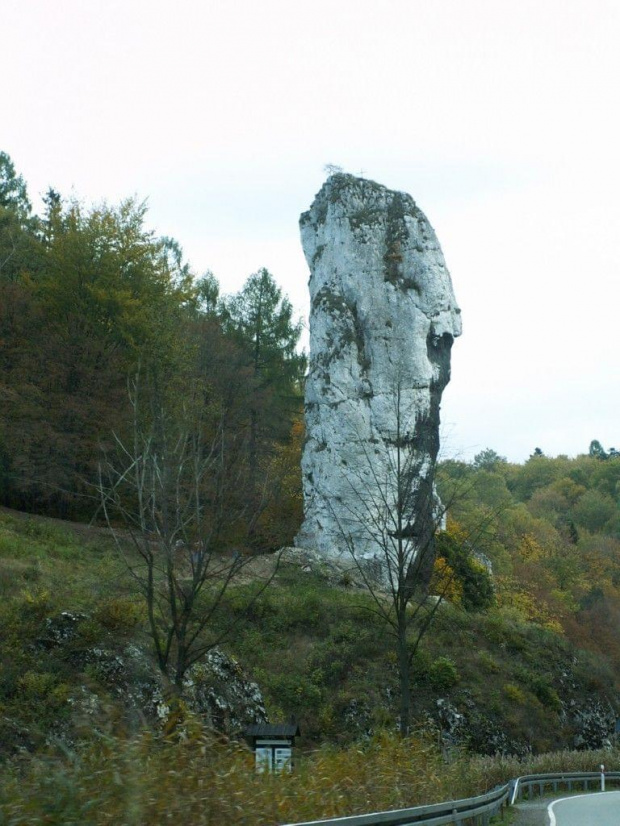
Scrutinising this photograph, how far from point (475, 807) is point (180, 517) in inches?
310

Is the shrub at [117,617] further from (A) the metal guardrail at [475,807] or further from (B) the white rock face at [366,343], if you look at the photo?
(B) the white rock face at [366,343]

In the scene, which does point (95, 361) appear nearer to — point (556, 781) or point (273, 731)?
point (556, 781)

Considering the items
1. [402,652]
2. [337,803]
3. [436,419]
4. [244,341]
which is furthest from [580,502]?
[337,803]

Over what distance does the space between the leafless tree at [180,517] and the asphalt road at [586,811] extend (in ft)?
20.9

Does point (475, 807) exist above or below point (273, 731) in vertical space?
below

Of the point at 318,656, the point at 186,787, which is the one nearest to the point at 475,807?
the point at 186,787

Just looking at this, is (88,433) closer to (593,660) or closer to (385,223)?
(385,223)

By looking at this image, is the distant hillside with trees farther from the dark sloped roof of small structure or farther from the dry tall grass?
the dry tall grass

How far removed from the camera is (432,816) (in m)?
10.1

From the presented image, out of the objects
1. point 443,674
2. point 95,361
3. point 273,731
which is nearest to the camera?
point 273,731

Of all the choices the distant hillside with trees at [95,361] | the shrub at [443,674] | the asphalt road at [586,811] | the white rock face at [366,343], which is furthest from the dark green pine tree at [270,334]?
the asphalt road at [586,811]

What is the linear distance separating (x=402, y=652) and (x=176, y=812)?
14588 mm

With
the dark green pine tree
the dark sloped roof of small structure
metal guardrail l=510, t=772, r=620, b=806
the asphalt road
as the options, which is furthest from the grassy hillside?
the dark green pine tree

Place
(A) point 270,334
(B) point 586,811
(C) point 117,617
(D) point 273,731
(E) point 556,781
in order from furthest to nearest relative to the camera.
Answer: (A) point 270,334 < (C) point 117,617 < (E) point 556,781 < (B) point 586,811 < (D) point 273,731
